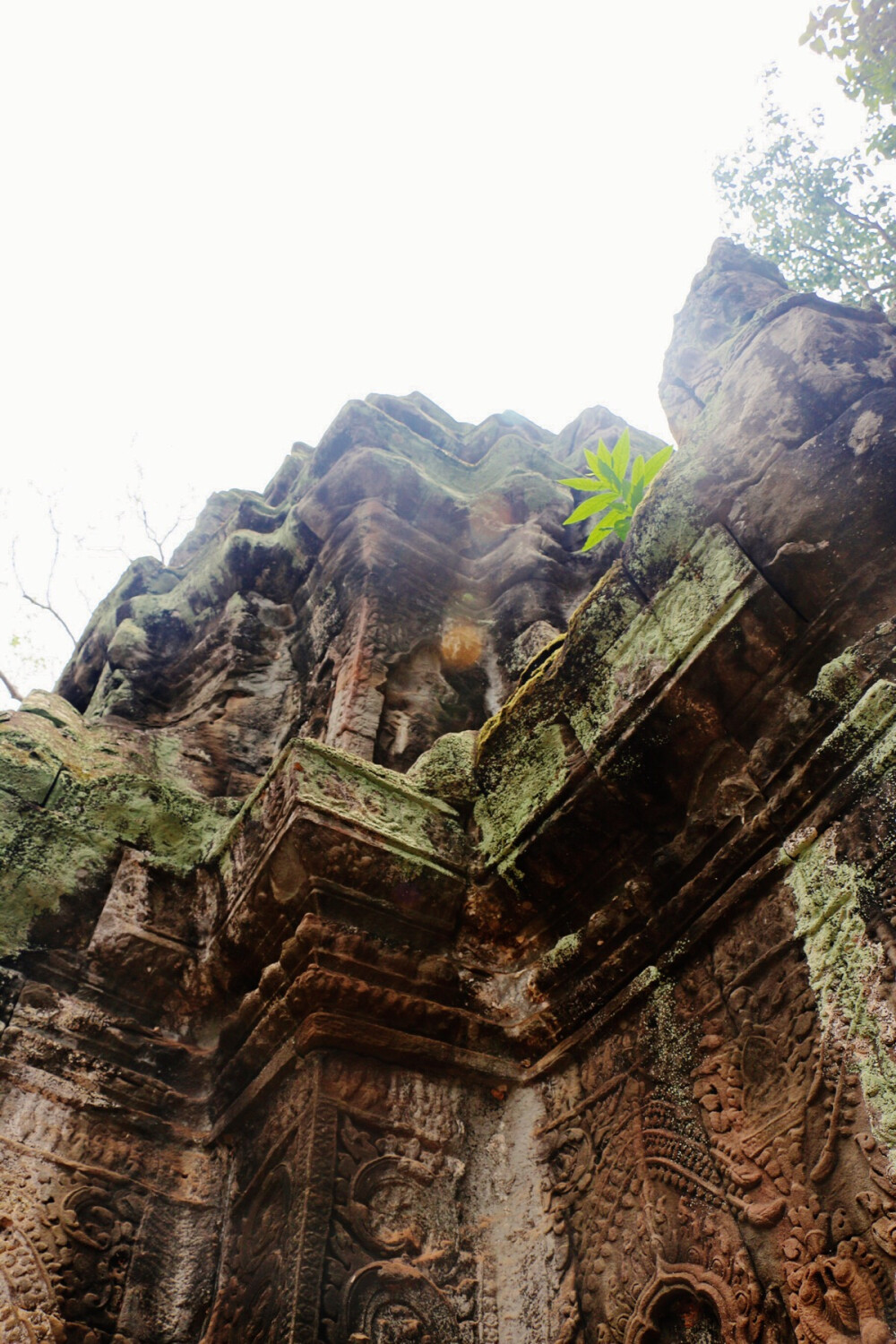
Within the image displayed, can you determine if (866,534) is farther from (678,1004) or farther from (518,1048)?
(518,1048)

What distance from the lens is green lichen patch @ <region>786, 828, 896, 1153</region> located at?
206cm

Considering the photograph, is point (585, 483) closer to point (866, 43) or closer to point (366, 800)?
point (366, 800)

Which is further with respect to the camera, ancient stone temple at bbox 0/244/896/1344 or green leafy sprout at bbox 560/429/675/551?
green leafy sprout at bbox 560/429/675/551

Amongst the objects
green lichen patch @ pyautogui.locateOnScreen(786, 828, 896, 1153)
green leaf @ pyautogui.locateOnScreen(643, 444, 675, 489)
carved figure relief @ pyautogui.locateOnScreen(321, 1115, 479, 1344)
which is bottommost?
carved figure relief @ pyautogui.locateOnScreen(321, 1115, 479, 1344)

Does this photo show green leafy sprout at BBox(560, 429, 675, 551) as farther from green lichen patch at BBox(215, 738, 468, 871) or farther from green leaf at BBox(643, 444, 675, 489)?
green lichen patch at BBox(215, 738, 468, 871)

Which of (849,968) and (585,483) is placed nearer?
(849,968)

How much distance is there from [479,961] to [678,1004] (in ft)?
3.29

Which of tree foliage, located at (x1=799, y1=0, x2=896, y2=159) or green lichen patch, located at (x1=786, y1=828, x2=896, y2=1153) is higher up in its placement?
tree foliage, located at (x1=799, y1=0, x2=896, y2=159)

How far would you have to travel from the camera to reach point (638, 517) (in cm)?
350

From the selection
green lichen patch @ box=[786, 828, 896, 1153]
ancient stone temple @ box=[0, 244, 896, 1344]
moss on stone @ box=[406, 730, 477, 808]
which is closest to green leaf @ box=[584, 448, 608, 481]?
ancient stone temple @ box=[0, 244, 896, 1344]

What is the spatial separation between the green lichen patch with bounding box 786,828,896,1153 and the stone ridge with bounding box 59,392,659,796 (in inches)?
120

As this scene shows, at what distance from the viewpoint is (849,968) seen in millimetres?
2281

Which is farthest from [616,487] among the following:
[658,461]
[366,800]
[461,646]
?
[461,646]

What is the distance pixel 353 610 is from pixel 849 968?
4766 millimetres
